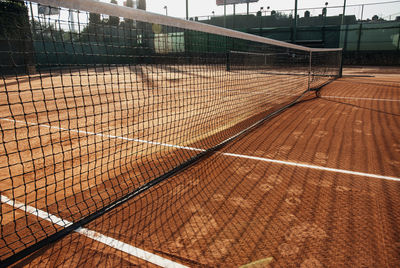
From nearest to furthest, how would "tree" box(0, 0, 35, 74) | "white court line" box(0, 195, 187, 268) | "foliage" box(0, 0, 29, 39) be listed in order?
1. "white court line" box(0, 195, 187, 268)
2. "foliage" box(0, 0, 29, 39)
3. "tree" box(0, 0, 35, 74)

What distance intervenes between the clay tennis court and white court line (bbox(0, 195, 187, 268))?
0.7 inches

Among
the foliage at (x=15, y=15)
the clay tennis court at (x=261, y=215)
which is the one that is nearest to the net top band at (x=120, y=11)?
the foliage at (x=15, y=15)

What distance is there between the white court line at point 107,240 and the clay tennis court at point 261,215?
2 centimetres

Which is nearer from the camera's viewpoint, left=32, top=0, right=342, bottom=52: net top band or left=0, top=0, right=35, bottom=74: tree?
left=32, top=0, right=342, bottom=52: net top band

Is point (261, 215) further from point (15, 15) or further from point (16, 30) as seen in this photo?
point (16, 30)

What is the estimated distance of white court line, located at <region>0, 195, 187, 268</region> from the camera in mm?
2211

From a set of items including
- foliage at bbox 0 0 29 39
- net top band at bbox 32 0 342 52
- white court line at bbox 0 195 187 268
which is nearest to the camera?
white court line at bbox 0 195 187 268

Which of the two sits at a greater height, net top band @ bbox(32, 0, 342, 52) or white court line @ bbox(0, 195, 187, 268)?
net top band @ bbox(32, 0, 342, 52)

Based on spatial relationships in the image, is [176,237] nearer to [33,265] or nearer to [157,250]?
[157,250]

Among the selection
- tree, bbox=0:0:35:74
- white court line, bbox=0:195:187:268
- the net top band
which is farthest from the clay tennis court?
the net top band

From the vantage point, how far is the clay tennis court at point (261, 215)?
7.42 feet

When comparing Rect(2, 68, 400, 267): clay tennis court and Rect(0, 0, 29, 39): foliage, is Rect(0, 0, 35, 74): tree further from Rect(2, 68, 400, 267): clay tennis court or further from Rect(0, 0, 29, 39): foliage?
Rect(2, 68, 400, 267): clay tennis court

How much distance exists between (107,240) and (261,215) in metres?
1.48

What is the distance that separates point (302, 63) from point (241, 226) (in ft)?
62.6
